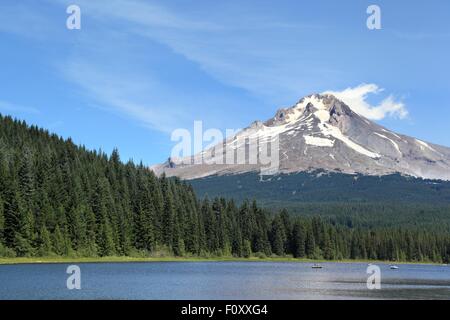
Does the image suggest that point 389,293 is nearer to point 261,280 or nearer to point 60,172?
point 261,280

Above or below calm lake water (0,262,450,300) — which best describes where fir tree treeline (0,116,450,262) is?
above

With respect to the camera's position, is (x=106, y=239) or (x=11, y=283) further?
(x=106, y=239)

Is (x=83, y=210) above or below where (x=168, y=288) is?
above

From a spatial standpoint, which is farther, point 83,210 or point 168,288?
point 83,210

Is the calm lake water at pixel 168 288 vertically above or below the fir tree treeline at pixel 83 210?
below

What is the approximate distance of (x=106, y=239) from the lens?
158 meters

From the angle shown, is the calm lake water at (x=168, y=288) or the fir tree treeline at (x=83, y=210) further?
the fir tree treeline at (x=83, y=210)

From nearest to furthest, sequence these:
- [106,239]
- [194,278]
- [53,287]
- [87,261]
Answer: [53,287]
[194,278]
[87,261]
[106,239]

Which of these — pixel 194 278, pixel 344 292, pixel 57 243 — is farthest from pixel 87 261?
pixel 344 292

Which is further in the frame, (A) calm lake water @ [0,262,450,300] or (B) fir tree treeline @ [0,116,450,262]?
(B) fir tree treeline @ [0,116,450,262]

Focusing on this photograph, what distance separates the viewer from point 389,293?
92.9 m
